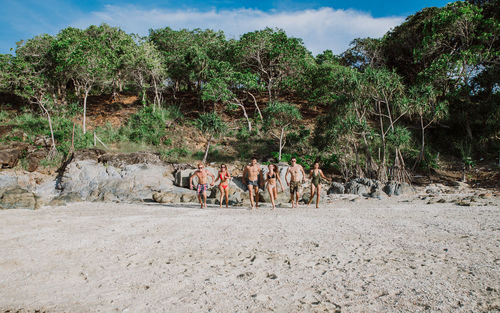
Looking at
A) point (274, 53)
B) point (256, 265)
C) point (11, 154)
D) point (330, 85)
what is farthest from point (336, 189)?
point (11, 154)

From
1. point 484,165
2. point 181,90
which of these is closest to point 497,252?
point 484,165

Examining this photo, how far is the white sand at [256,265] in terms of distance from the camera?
3.24m

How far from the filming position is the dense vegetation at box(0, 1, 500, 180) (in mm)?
15312

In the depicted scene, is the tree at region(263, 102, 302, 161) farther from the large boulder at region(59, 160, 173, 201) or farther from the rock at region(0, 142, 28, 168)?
the rock at region(0, 142, 28, 168)

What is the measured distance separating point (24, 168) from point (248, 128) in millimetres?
13965

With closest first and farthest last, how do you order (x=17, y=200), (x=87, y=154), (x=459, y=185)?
(x=17, y=200) < (x=459, y=185) < (x=87, y=154)

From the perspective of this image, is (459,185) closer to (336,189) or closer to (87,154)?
(336,189)

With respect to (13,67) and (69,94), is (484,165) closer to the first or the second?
(13,67)

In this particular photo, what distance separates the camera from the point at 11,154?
624 inches

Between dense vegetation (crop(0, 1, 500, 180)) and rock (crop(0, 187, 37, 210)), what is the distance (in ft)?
21.6

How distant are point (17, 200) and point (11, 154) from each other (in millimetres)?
7085

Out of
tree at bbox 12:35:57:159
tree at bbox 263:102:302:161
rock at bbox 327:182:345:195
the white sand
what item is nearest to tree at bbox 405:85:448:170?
rock at bbox 327:182:345:195

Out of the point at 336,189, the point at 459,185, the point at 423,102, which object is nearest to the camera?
the point at 459,185

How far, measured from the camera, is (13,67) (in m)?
18.1
